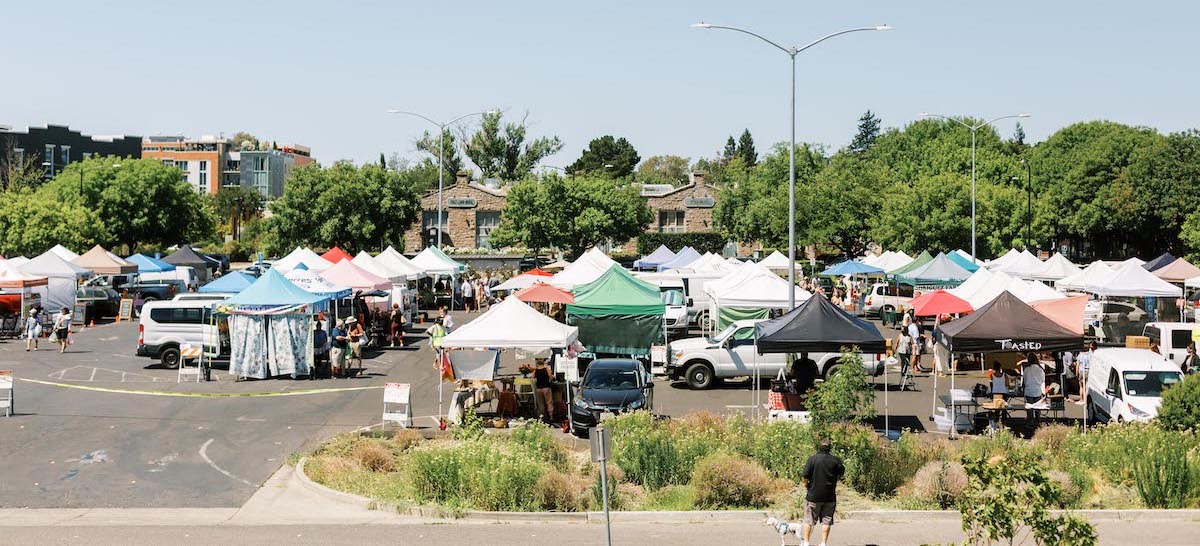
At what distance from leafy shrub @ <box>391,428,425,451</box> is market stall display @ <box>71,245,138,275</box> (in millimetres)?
32041

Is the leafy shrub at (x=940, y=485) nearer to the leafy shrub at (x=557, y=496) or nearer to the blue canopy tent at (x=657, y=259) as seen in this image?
the leafy shrub at (x=557, y=496)

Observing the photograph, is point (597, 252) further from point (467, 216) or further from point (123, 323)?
point (467, 216)

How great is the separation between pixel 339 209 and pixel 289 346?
138 feet

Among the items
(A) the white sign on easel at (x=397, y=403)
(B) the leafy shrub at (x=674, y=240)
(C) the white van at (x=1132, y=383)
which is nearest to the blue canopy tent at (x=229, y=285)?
(A) the white sign on easel at (x=397, y=403)

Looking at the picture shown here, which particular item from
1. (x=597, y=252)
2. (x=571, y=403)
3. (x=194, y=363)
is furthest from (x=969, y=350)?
(x=597, y=252)

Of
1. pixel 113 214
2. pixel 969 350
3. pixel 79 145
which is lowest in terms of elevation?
pixel 969 350

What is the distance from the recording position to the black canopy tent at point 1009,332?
20672mm

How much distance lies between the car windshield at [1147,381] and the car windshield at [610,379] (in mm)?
8732

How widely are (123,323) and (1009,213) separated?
49338 millimetres

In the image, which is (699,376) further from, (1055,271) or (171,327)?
(1055,271)

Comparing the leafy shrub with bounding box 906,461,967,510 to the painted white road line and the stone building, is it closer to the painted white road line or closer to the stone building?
the painted white road line

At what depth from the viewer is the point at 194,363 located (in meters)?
30.2

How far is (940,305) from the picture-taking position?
3128 centimetres

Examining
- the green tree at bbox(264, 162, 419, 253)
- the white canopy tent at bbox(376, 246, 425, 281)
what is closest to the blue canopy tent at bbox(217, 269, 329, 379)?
the white canopy tent at bbox(376, 246, 425, 281)
